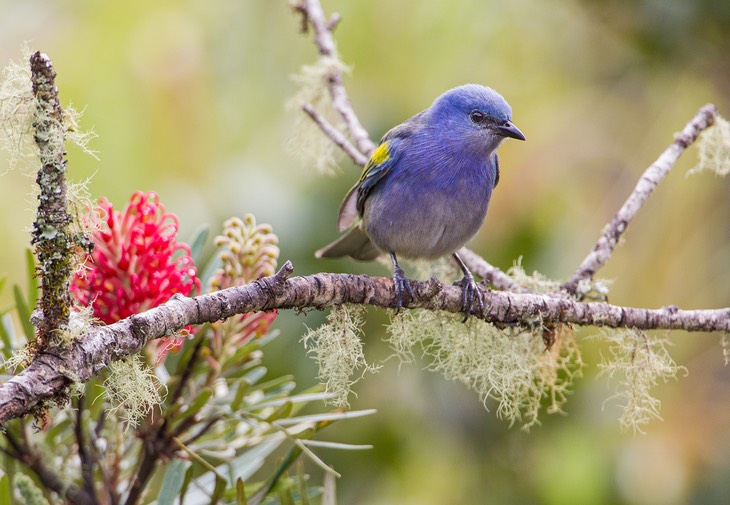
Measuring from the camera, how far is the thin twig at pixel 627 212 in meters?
3.04

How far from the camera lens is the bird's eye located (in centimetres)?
358

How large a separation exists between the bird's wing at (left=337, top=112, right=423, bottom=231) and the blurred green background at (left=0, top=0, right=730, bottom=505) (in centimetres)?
71

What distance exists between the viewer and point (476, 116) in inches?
142

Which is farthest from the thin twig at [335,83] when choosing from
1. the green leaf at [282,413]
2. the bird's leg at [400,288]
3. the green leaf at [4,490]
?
the green leaf at [4,490]

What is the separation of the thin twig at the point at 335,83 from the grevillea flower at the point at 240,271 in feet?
4.61

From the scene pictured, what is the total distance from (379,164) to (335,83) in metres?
0.56

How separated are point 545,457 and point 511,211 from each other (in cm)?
157

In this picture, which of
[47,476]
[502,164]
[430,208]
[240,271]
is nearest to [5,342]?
[47,476]

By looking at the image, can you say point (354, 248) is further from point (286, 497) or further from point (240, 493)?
point (240, 493)

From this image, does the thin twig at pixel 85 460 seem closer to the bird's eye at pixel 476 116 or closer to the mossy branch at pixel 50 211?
the mossy branch at pixel 50 211

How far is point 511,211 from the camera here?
5477mm

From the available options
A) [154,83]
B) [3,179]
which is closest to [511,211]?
[154,83]

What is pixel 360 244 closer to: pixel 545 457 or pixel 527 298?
pixel 527 298

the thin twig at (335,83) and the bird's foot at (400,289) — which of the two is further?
the thin twig at (335,83)
